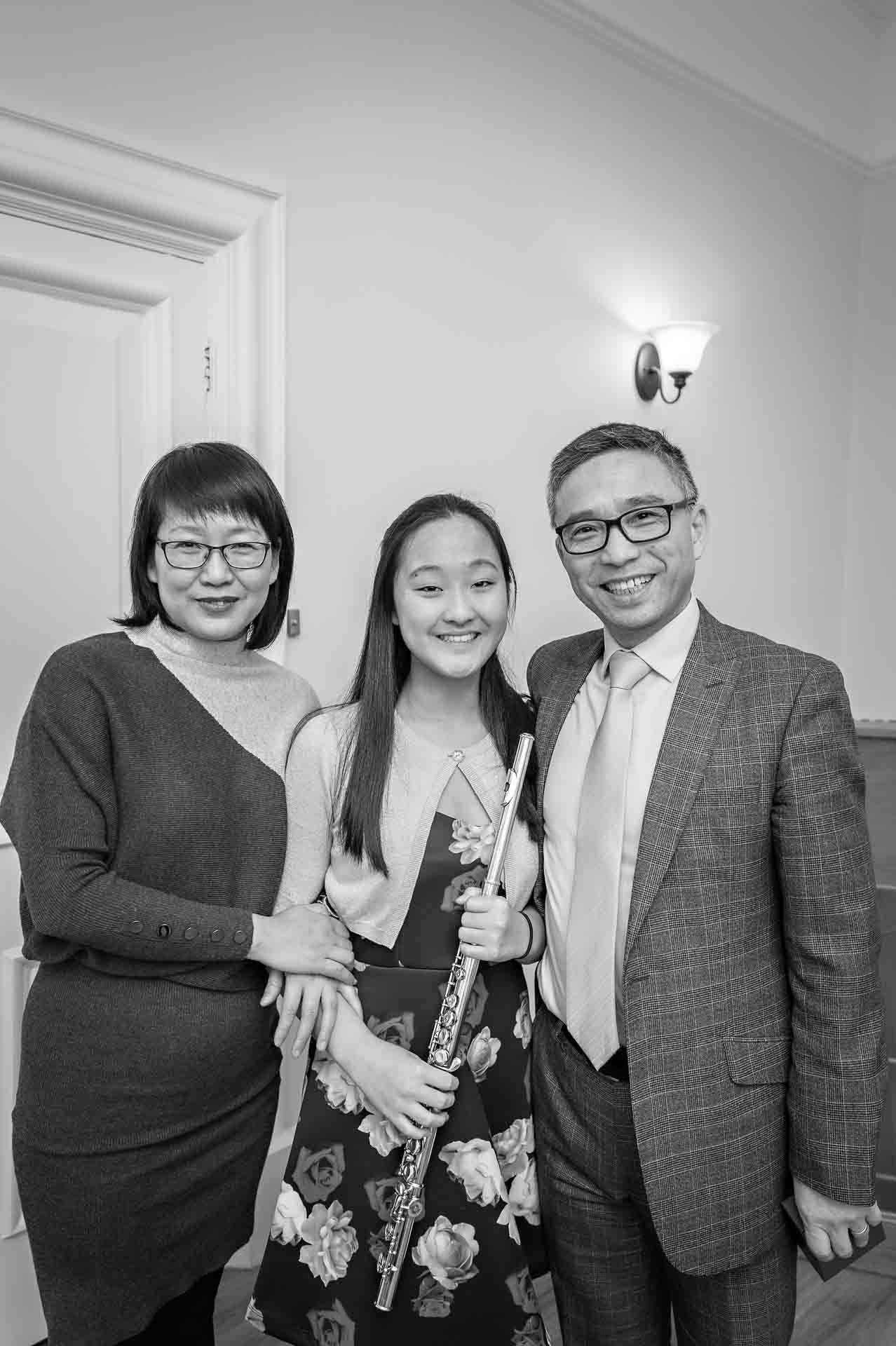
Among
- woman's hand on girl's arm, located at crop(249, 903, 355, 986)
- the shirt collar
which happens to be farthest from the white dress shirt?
woman's hand on girl's arm, located at crop(249, 903, 355, 986)

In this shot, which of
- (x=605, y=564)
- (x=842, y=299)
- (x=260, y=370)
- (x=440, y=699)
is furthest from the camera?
(x=842, y=299)

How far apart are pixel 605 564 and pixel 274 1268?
1.06 meters

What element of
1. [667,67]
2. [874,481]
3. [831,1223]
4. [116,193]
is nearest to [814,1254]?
[831,1223]

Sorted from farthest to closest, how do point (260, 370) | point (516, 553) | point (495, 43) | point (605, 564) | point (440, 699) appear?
Result: point (516, 553) < point (495, 43) < point (260, 370) < point (440, 699) < point (605, 564)

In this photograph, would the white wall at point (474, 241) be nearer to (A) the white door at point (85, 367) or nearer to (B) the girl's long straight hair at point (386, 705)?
(A) the white door at point (85, 367)

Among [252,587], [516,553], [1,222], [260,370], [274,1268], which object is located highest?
[1,222]

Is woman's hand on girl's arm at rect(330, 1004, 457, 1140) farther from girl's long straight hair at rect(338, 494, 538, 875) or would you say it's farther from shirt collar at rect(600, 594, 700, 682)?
shirt collar at rect(600, 594, 700, 682)

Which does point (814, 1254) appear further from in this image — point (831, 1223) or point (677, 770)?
point (677, 770)

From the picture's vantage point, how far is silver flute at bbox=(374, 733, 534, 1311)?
1394 millimetres

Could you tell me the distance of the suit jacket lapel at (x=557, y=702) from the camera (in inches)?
60.5

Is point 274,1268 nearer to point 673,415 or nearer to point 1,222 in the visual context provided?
point 1,222

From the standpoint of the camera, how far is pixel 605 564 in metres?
1.42

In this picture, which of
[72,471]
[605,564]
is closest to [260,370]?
[72,471]

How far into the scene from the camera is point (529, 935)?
1.50 m
